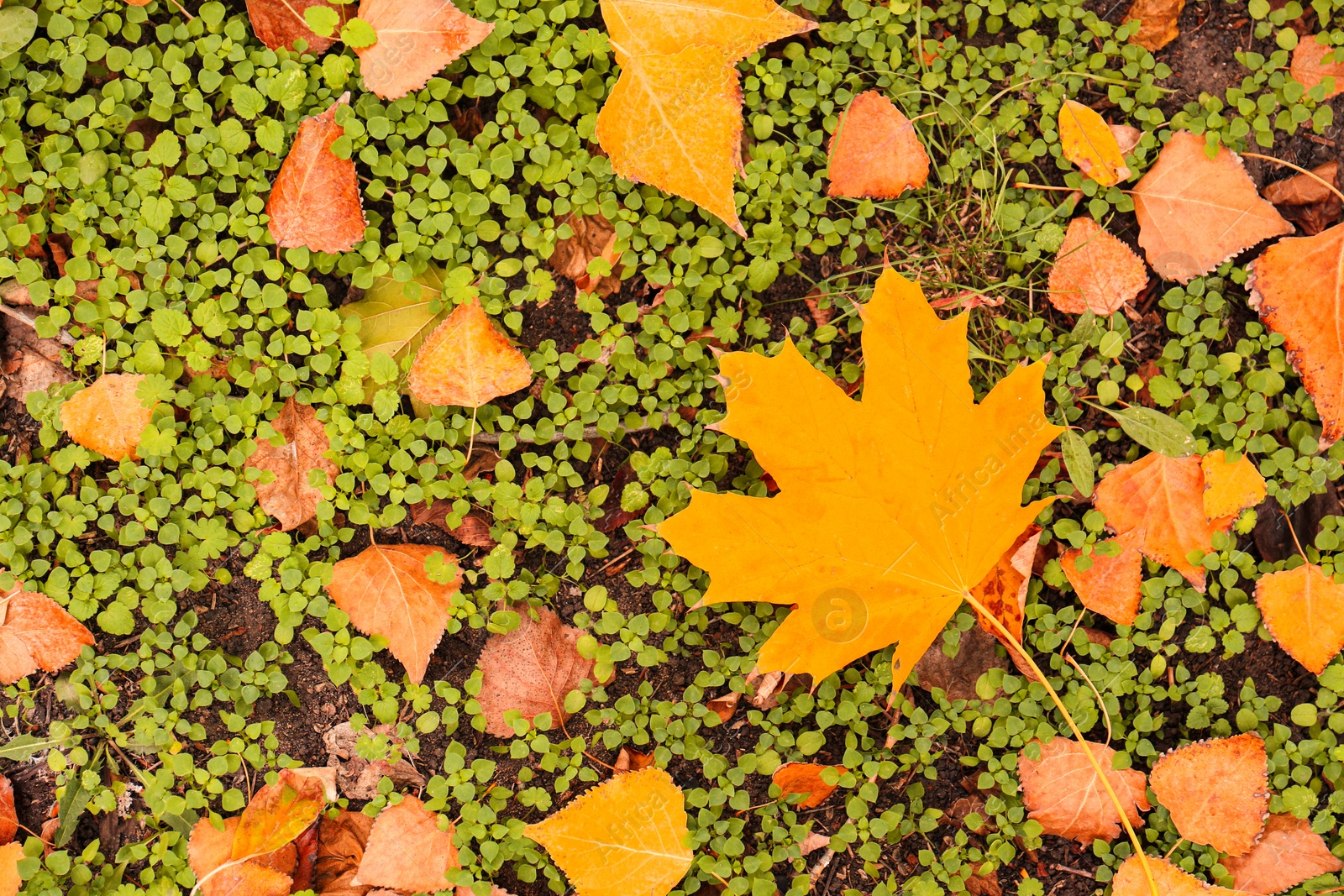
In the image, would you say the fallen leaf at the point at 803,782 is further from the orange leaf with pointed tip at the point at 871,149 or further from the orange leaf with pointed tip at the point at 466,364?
the orange leaf with pointed tip at the point at 871,149

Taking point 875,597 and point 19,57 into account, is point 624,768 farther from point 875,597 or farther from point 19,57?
point 19,57

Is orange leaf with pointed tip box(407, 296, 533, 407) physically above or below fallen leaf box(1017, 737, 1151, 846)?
above

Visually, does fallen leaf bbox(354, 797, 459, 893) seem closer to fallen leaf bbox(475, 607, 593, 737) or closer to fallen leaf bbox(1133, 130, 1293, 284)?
fallen leaf bbox(475, 607, 593, 737)

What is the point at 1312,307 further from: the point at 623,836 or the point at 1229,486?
the point at 623,836

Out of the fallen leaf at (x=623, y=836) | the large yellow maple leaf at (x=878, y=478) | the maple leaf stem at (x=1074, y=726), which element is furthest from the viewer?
the fallen leaf at (x=623, y=836)

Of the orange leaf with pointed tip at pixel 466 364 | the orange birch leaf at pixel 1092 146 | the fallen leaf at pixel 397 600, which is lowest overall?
the fallen leaf at pixel 397 600

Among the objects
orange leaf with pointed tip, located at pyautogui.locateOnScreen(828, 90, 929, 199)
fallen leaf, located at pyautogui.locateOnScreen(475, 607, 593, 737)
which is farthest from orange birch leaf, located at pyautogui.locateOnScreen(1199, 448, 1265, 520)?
fallen leaf, located at pyautogui.locateOnScreen(475, 607, 593, 737)

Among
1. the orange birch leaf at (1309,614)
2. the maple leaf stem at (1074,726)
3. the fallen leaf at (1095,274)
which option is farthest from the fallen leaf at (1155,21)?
the maple leaf stem at (1074,726)
